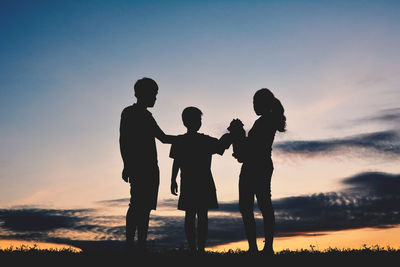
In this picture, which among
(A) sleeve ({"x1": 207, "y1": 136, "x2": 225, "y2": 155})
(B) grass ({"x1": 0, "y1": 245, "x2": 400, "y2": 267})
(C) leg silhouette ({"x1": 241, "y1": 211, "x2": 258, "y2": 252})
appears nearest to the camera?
(B) grass ({"x1": 0, "y1": 245, "x2": 400, "y2": 267})

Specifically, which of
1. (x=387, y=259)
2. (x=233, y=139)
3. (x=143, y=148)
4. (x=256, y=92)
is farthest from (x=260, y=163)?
(x=387, y=259)

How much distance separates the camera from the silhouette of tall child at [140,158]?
704cm

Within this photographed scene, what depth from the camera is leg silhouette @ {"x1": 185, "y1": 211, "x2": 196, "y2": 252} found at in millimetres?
7476

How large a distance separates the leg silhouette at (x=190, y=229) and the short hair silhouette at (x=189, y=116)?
1735 mm

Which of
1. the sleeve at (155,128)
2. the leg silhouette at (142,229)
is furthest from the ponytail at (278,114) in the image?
the leg silhouette at (142,229)

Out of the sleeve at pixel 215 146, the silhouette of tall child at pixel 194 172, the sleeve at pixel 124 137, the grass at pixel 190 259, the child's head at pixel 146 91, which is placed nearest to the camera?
the grass at pixel 190 259

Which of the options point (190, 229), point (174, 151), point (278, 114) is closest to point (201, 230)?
point (190, 229)

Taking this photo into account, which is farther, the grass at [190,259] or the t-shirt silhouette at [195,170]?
the t-shirt silhouette at [195,170]

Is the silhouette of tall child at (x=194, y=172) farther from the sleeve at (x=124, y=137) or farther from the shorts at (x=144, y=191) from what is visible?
the sleeve at (x=124, y=137)

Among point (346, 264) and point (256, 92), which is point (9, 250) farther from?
→ point (346, 264)

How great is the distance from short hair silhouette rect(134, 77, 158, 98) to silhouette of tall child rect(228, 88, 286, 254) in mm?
1985

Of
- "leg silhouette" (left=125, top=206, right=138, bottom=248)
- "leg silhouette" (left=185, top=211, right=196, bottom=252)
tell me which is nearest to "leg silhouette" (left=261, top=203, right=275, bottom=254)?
"leg silhouette" (left=185, top=211, right=196, bottom=252)

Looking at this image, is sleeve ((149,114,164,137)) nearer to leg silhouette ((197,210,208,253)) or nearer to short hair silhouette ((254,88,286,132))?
leg silhouette ((197,210,208,253))

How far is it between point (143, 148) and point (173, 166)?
0.85 metres
